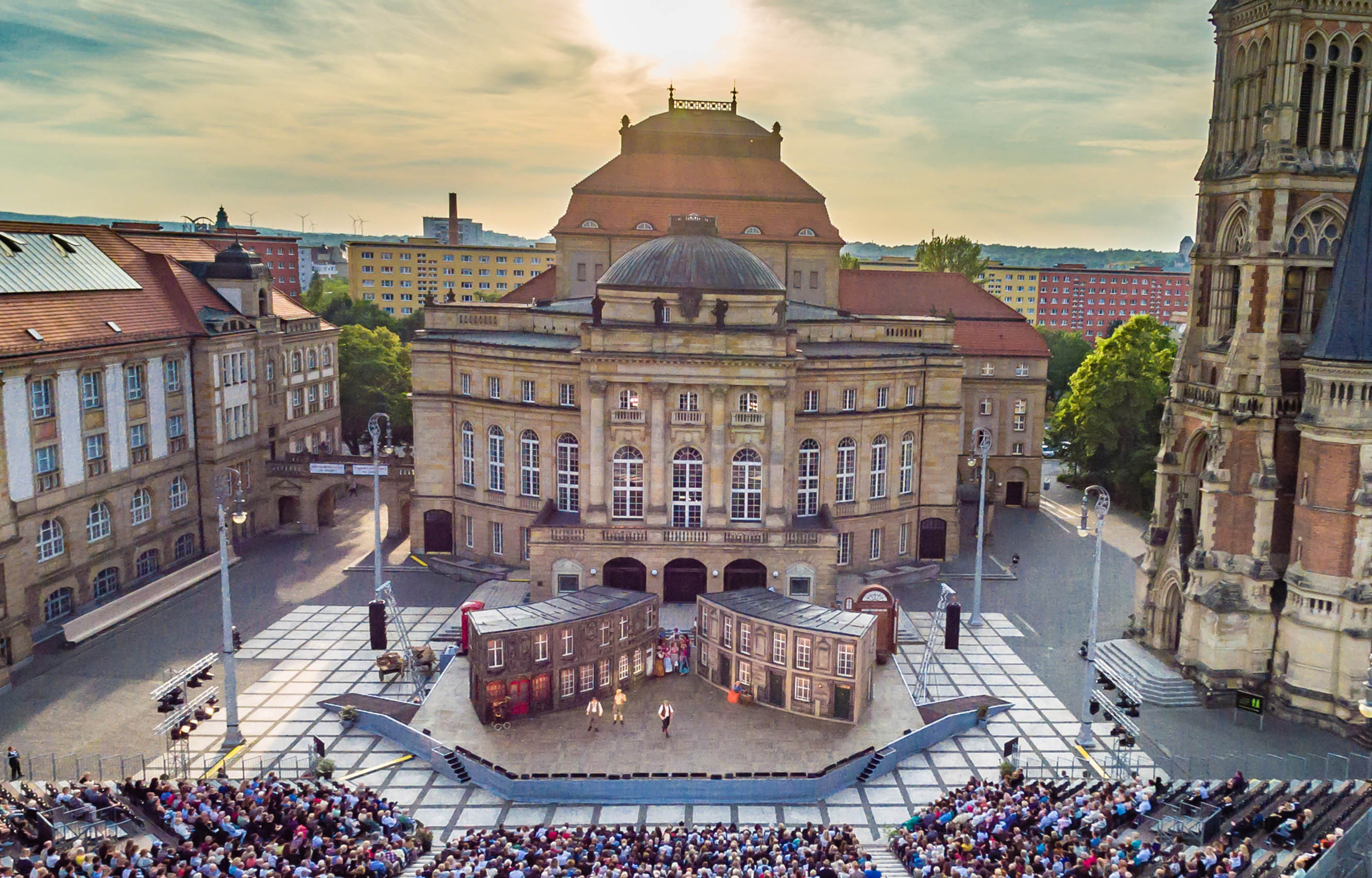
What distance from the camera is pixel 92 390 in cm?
5759

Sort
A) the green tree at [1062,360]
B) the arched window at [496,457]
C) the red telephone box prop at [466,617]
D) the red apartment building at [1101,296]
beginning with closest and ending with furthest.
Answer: the red telephone box prop at [466,617]
the arched window at [496,457]
the green tree at [1062,360]
the red apartment building at [1101,296]

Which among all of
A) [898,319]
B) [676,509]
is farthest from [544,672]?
[898,319]

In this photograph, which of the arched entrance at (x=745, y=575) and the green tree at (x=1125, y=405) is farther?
the green tree at (x=1125, y=405)

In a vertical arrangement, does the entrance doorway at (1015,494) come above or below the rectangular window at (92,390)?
below

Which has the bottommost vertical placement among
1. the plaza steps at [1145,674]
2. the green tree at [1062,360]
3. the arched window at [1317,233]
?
the plaza steps at [1145,674]

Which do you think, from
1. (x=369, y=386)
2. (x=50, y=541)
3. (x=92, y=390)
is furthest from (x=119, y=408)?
(x=369, y=386)

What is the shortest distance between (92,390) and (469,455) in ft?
70.2

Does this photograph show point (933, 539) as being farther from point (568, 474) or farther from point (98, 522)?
point (98, 522)

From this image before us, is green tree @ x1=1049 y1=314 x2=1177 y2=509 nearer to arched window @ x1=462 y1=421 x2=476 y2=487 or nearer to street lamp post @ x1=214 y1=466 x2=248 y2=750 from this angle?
arched window @ x1=462 y1=421 x2=476 y2=487

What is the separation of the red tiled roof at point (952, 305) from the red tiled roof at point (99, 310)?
4891 centimetres

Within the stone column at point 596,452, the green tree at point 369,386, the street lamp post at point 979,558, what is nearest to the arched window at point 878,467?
the street lamp post at point 979,558

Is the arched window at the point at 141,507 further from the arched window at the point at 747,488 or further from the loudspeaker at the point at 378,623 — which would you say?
the arched window at the point at 747,488

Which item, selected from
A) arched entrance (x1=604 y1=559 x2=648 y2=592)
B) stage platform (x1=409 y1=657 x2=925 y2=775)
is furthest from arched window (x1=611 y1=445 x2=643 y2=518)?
stage platform (x1=409 y1=657 x2=925 y2=775)

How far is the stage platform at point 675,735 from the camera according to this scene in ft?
131
